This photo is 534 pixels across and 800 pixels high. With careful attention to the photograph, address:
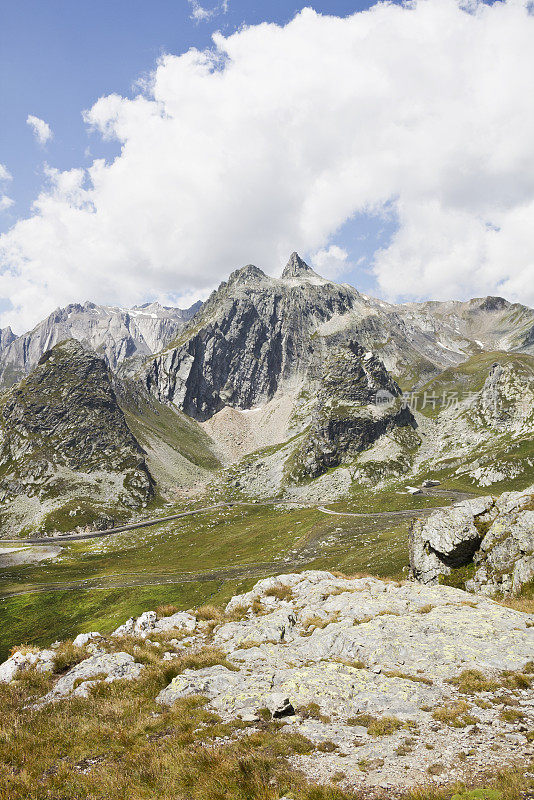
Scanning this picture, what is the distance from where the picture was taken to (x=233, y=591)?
93.1m

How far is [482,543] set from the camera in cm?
3547

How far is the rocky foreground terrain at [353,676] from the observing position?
35.7 feet

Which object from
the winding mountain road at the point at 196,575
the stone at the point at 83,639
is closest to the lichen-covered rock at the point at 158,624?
the stone at the point at 83,639

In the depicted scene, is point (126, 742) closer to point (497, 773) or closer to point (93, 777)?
point (93, 777)

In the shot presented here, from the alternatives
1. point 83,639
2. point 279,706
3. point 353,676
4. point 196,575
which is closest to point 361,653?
point 353,676

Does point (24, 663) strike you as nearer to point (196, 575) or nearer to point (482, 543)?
point (482, 543)

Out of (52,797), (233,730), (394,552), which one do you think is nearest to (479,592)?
(233,730)

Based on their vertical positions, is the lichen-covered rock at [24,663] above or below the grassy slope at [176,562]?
above

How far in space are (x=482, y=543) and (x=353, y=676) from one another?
82.6 ft

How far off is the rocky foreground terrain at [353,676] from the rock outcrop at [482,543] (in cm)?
624

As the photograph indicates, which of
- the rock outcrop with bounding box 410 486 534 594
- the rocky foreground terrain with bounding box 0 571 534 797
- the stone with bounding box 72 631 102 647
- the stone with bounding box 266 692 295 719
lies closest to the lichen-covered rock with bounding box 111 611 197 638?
the rocky foreground terrain with bounding box 0 571 534 797

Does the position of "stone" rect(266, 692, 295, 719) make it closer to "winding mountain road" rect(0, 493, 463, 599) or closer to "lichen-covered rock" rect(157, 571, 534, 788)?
"lichen-covered rock" rect(157, 571, 534, 788)

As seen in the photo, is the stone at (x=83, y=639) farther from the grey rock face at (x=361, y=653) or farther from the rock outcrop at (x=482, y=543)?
the rock outcrop at (x=482, y=543)

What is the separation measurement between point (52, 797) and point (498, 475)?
18818 cm
